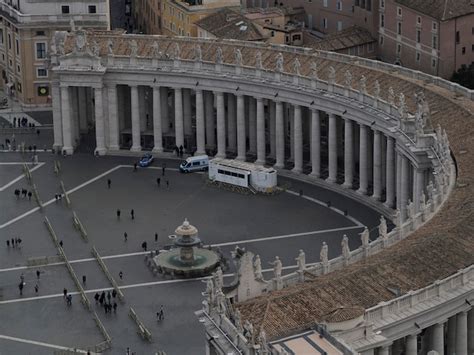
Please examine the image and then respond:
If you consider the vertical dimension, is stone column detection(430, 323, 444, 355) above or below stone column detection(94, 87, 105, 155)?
below

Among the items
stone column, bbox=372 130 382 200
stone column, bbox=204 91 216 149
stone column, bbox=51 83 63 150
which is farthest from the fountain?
stone column, bbox=51 83 63 150

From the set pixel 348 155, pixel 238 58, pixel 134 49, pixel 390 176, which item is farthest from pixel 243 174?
pixel 134 49

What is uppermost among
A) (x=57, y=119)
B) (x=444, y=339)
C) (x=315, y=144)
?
(x=57, y=119)

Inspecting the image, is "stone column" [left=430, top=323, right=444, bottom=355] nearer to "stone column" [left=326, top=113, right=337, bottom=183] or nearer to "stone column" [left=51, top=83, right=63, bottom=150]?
"stone column" [left=326, top=113, right=337, bottom=183]

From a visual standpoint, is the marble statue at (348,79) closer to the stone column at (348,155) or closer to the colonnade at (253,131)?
the colonnade at (253,131)

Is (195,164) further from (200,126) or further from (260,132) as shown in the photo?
(260,132)

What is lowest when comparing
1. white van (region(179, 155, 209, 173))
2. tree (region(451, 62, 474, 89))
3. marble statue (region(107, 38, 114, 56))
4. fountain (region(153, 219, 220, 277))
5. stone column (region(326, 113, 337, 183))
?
fountain (region(153, 219, 220, 277))

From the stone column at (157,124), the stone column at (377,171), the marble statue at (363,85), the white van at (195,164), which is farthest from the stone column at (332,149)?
the stone column at (157,124)
